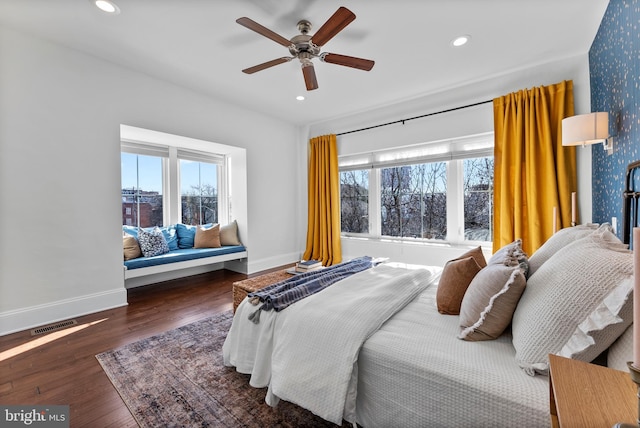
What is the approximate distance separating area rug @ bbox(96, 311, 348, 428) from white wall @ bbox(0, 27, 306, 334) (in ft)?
3.76

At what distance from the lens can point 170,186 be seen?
424cm

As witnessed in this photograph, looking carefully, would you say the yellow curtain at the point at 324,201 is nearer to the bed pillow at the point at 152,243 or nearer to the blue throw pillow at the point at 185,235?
the blue throw pillow at the point at 185,235

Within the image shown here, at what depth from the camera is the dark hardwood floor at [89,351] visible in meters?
1.54

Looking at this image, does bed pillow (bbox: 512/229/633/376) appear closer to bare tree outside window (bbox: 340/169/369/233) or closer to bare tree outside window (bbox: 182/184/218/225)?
bare tree outside window (bbox: 340/169/369/233)

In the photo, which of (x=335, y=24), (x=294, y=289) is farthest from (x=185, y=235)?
(x=335, y=24)

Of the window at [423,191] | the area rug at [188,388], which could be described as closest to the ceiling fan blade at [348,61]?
the window at [423,191]

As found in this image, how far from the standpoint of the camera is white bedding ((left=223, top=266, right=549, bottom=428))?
896 millimetres

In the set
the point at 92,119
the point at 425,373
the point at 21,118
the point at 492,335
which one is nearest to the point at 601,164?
the point at 492,335

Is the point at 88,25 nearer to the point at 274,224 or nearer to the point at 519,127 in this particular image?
the point at 274,224

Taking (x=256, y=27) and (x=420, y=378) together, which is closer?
(x=420, y=378)

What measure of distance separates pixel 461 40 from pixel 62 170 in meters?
3.98

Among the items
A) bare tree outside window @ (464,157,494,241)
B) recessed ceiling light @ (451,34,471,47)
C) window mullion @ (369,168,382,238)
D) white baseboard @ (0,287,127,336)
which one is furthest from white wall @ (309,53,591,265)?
white baseboard @ (0,287,127,336)

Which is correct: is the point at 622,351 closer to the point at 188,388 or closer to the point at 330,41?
the point at 188,388

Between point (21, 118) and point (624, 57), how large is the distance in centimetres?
468
